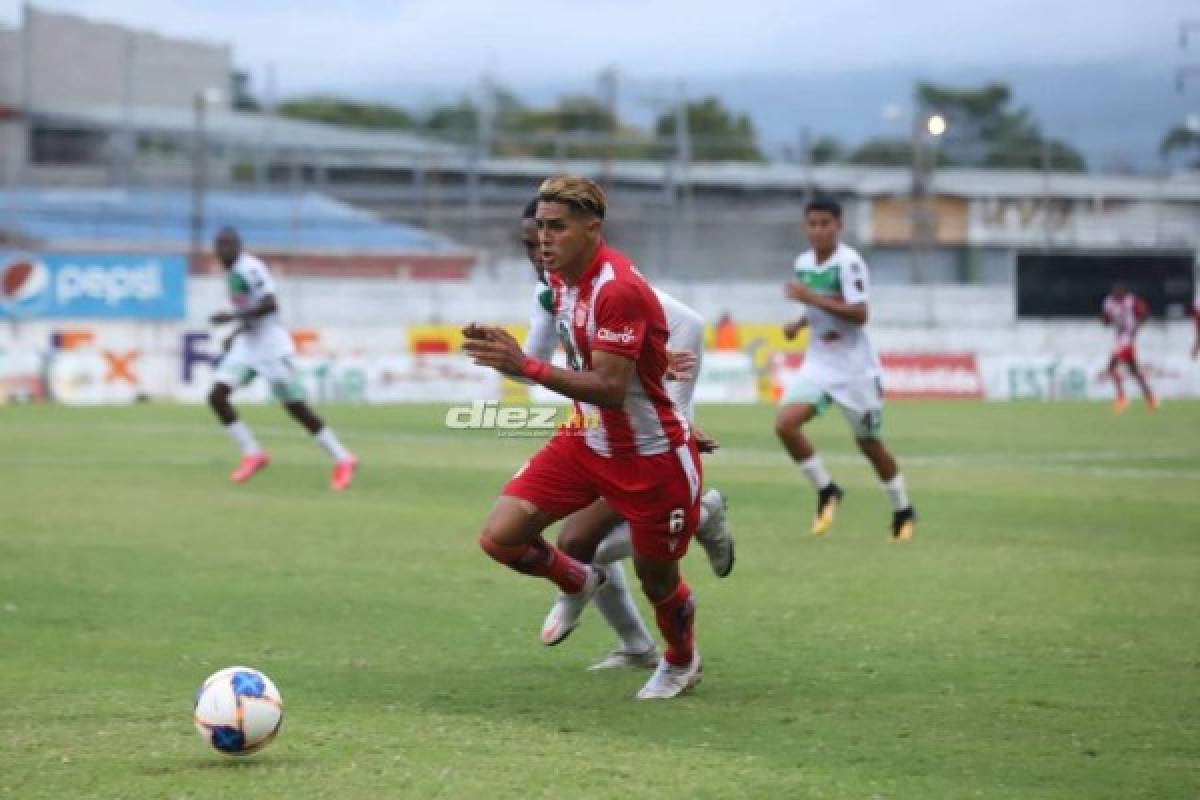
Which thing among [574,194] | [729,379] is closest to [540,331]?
[574,194]

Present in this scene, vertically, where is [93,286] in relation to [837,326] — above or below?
below

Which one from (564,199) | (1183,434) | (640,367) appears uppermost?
(564,199)

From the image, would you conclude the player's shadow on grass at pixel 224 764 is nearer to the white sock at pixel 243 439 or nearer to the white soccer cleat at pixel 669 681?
the white soccer cleat at pixel 669 681

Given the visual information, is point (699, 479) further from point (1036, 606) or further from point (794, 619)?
point (1036, 606)

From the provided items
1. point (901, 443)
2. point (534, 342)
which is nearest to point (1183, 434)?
point (901, 443)

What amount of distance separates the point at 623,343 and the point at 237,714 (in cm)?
214

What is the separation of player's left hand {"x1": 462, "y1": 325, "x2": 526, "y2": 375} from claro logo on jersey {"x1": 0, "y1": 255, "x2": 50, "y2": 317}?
117 feet

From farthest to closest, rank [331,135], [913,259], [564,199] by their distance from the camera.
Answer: [331,135], [913,259], [564,199]

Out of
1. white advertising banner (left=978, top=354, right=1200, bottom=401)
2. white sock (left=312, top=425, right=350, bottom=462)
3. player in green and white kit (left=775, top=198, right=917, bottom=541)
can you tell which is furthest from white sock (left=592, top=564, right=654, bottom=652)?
white advertising banner (left=978, top=354, right=1200, bottom=401)

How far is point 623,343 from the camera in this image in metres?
8.12

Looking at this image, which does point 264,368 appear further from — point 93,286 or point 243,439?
point 93,286

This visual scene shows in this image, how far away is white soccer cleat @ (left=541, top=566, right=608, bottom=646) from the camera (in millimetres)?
9289

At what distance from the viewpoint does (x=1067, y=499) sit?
19.6 m

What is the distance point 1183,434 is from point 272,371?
1507 centimetres
